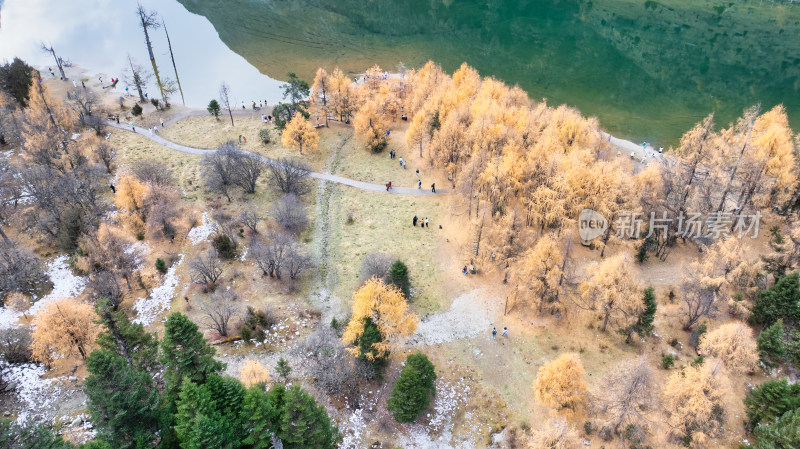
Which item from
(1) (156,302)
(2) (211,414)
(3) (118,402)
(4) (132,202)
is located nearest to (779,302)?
(2) (211,414)

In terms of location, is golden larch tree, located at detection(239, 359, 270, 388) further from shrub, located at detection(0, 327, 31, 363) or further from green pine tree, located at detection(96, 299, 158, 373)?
shrub, located at detection(0, 327, 31, 363)

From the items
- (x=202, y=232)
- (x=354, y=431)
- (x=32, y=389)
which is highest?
(x=202, y=232)

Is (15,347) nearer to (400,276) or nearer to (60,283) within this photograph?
(60,283)

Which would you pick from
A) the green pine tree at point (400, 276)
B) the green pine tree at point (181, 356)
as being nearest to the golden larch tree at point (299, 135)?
the green pine tree at point (400, 276)

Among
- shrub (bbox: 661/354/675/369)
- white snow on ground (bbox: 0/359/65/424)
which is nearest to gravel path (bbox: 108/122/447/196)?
shrub (bbox: 661/354/675/369)

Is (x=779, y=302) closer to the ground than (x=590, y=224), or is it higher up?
closer to the ground

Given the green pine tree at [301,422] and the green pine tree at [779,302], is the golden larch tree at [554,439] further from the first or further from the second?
the green pine tree at [779,302]
